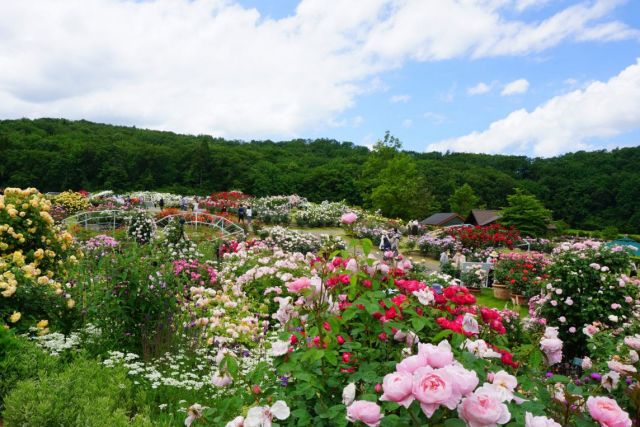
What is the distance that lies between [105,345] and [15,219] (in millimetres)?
2925

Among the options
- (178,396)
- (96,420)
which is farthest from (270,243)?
(96,420)

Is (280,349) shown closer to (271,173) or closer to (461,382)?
(461,382)

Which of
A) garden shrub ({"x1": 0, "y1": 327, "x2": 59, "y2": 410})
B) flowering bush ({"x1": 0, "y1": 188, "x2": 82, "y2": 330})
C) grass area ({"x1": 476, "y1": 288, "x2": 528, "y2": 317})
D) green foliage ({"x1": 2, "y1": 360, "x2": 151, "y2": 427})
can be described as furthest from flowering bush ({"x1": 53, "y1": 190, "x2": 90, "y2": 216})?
green foliage ({"x1": 2, "y1": 360, "x2": 151, "y2": 427})

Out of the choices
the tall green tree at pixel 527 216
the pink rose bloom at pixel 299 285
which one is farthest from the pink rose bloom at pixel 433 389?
the tall green tree at pixel 527 216

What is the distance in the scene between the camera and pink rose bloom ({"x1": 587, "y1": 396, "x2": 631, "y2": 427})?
1.37 m

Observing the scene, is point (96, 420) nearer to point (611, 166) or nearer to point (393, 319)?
point (393, 319)

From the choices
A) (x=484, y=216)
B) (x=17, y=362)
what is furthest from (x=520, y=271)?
(x=484, y=216)

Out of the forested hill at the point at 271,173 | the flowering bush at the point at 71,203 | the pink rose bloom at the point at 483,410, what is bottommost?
the flowering bush at the point at 71,203

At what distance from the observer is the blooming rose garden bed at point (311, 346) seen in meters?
1.51

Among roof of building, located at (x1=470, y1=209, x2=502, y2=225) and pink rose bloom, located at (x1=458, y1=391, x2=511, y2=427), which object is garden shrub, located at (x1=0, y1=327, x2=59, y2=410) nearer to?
pink rose bloom, located at (x1=458, y1=391, x2=511, y2=427)

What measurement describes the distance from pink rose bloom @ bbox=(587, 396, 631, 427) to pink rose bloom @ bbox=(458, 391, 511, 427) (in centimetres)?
39

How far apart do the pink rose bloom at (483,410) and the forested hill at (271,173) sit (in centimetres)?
4253

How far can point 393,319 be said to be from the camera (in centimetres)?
223

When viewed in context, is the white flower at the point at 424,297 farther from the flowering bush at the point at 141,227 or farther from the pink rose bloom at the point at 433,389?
the flowering bush at the point at 141,227
